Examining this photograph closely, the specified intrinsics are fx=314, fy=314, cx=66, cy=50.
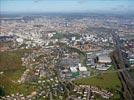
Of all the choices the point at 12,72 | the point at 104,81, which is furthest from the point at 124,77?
the point at 12,72

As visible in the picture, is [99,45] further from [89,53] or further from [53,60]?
[53,60]

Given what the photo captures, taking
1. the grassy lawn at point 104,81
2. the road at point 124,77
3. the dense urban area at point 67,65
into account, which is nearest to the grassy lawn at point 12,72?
the dense urban area at point 67,65

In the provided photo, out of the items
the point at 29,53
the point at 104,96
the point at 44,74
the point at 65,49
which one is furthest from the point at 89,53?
the point at 104,96

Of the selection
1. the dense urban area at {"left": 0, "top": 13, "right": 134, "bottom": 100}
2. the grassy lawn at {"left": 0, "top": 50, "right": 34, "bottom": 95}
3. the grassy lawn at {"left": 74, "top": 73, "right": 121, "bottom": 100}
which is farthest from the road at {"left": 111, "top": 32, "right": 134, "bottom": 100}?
the grassy lawn at {"left": 0, "top": 50, "right": 34, "bottom": 95}

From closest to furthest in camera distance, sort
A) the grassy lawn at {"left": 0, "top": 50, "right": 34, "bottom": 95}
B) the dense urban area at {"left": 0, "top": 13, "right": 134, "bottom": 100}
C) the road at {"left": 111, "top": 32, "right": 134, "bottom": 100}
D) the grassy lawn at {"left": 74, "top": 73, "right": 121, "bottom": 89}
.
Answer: the road at {"left": 111, "top": 32, "right": 134, "bottom": 100} < the dense urban area at {"left": 0, "top": 13, "right": 134, "bottom": 100} < the grassy lawn at {"left": 0, "top": 50, "right": 34, "bottom": 95} < the grassy lawn at {"left": 74, "top": 73, "right": 121, "bottom": 89}

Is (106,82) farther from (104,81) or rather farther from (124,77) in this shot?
(124,77)

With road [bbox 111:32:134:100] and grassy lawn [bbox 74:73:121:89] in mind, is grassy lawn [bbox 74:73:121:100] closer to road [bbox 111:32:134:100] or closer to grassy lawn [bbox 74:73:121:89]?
grassy lawn [bbox 74:73:121:89]

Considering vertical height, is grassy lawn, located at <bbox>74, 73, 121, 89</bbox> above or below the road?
below

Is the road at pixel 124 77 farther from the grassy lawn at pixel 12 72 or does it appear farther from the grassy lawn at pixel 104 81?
the grassy lawn at pixel 12 72
